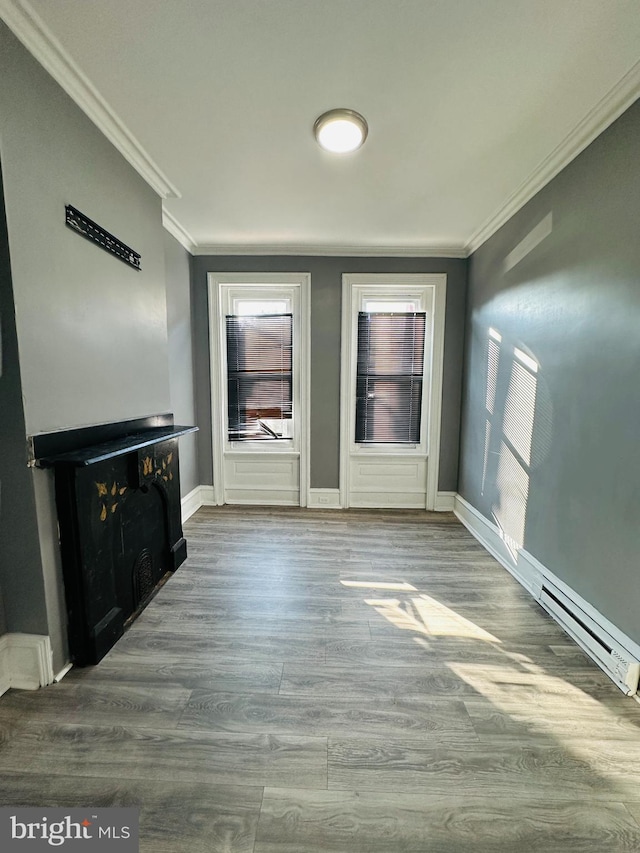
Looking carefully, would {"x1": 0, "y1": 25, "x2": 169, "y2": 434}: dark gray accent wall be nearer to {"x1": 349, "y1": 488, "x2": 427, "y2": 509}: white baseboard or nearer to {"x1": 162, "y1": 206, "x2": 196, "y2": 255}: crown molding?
{"x1": 162, "y1": 206, "x2": 196, "y2": 255}: crown molding

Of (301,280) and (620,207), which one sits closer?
(620,207)

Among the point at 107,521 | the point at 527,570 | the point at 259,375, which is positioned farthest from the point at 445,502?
the point at 107,521

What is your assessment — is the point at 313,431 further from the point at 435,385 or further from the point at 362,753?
the point at 362,753

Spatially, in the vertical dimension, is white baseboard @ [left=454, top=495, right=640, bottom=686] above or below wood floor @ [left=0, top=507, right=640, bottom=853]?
above

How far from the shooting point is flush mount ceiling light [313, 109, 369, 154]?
160 cm

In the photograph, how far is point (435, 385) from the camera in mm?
3357

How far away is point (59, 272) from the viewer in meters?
1.40

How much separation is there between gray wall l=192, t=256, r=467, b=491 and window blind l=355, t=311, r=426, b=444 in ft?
0.87

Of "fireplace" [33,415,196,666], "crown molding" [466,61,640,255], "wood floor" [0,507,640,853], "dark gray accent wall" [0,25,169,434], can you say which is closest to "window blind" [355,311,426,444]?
"crown molding" [466,61,640,255]

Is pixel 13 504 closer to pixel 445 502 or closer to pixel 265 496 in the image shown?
pixel 265 496

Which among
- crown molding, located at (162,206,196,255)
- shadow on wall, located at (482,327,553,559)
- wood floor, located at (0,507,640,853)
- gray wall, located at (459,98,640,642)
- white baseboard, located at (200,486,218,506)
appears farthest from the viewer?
white baseboard, located at (200,486,218,506)

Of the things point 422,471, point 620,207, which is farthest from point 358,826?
point 422,471

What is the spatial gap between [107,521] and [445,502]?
3.05m

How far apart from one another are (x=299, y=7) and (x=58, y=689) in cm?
282
